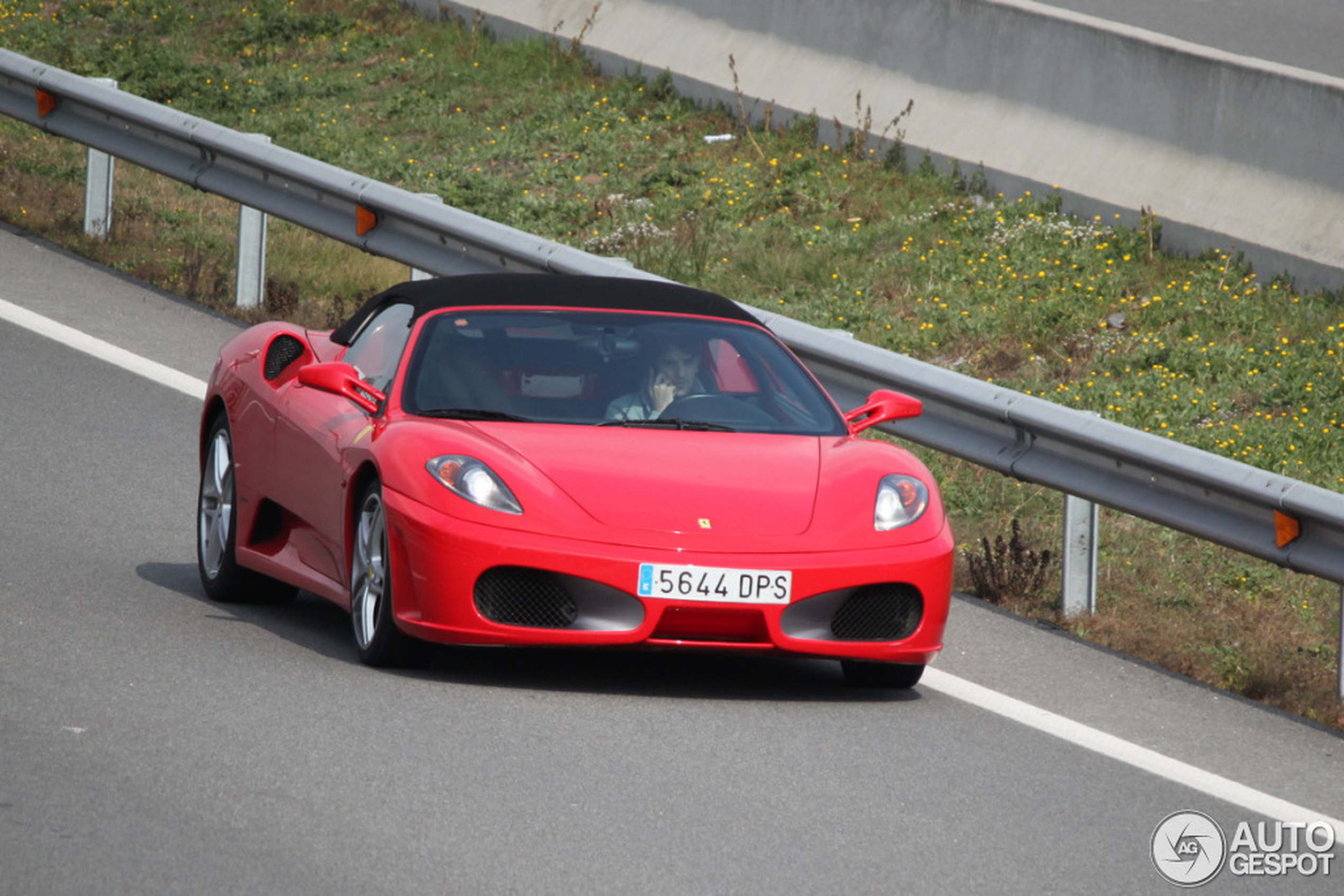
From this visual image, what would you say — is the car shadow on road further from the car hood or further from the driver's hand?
the driver's hand

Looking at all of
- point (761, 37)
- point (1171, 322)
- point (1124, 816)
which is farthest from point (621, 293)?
point (761, 37)

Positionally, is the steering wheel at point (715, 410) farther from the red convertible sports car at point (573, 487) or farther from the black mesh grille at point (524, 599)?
the black mesh grille at point (524, 599)

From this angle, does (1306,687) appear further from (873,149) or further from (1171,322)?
(873,149)

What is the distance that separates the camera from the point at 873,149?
16.1 metres

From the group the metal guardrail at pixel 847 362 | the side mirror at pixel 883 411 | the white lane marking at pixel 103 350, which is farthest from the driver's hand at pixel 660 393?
the white lane marking at pixel 103 350

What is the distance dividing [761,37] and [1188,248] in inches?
177

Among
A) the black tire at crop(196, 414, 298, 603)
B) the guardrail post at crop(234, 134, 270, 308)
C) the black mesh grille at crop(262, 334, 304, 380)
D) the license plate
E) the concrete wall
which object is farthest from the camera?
the guardrail post at crop(234, 134, 270, 308)

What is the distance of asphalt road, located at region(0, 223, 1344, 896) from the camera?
517 cm

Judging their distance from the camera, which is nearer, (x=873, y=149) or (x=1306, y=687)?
(x=1306, y=687)

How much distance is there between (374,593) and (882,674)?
168cm

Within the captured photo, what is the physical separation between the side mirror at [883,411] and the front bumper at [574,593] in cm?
99

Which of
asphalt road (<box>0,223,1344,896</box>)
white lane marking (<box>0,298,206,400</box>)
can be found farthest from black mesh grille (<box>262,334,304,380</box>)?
white lane marking (<box>0,298,206,400</box>)

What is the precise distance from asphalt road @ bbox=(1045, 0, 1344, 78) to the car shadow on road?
986 centimetres

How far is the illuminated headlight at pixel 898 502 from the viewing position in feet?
23.4
